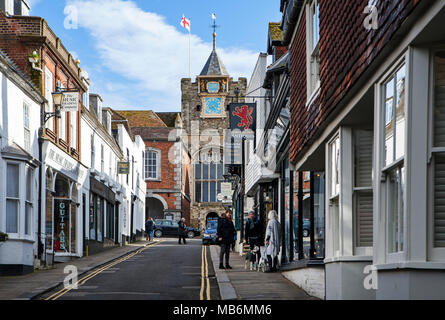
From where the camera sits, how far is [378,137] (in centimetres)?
700

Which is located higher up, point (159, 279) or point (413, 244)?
point (413, 244)

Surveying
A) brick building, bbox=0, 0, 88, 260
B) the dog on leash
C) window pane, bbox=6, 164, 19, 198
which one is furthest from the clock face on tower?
window pane, bbox=6, 164, 19, 198

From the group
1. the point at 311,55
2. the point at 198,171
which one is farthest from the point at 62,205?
the point at 198,171

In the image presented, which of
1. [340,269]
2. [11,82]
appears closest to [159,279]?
[11,82]

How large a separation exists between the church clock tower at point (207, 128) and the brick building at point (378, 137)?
59798 millimetres

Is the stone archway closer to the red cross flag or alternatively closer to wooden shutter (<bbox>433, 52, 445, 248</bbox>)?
the red cross flag

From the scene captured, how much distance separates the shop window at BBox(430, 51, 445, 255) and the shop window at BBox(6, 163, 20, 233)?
1542 cm

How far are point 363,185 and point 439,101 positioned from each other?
3.44m

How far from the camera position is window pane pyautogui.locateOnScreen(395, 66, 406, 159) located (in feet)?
20.0

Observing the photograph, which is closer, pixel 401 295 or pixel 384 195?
pixel 401 295

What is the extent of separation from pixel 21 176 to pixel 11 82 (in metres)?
2.63

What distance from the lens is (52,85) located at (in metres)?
24.4

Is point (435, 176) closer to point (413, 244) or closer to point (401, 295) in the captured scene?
point (413, 244)
